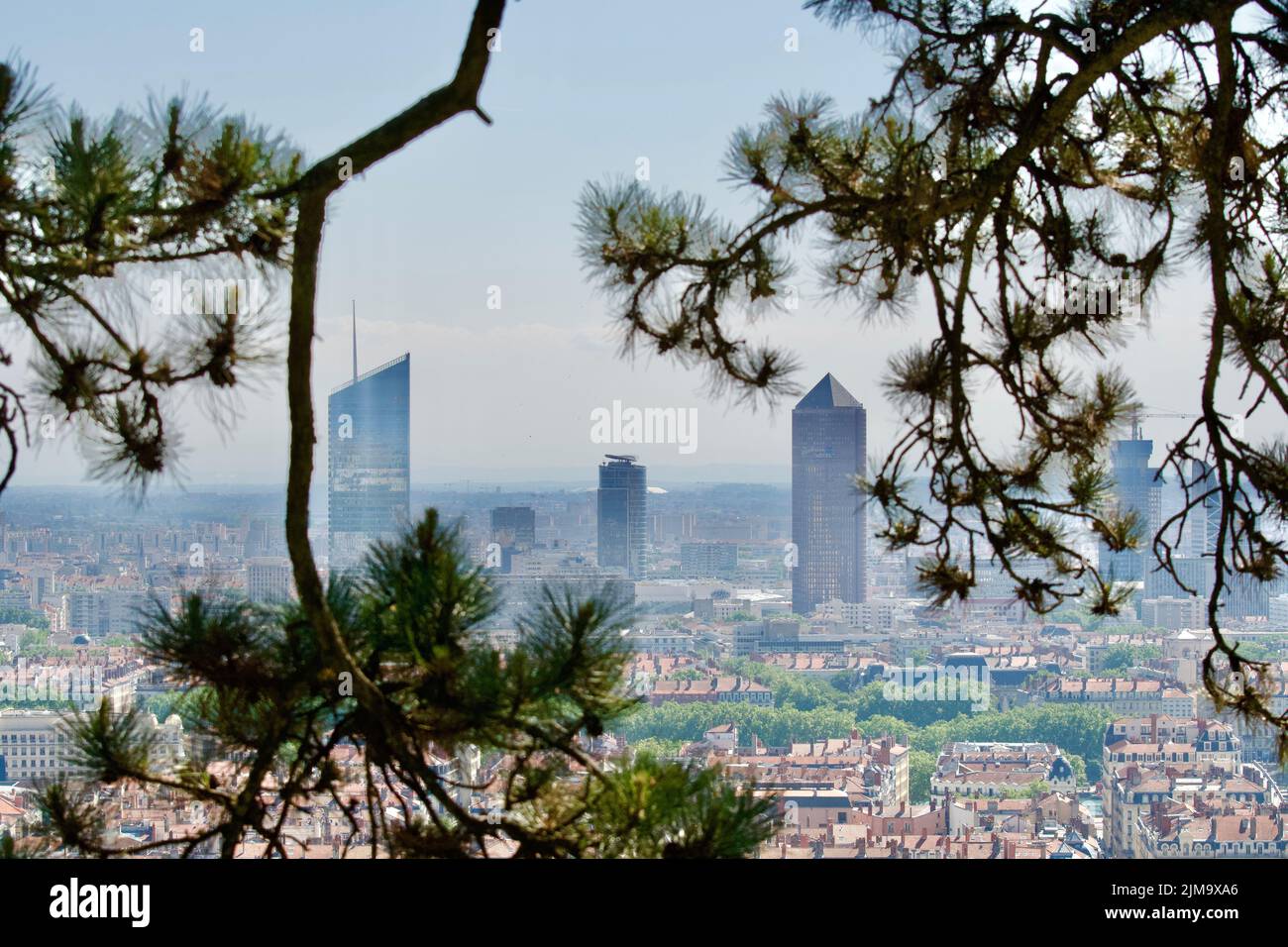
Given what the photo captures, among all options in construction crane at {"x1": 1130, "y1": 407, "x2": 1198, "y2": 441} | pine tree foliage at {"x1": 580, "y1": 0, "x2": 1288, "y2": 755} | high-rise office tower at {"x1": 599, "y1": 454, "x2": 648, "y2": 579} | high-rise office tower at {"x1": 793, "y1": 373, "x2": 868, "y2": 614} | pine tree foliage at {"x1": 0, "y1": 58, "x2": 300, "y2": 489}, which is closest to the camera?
pine tree foliage at {"x1": 0, "y1": 58, "x2": 300, "y2": 489}

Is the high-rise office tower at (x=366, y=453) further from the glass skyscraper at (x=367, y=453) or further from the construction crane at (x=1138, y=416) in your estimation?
the construction crane at (x=1138, y=416)

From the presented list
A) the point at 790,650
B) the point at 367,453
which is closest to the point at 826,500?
the point at 790,650

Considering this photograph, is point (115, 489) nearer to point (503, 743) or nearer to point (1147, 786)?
point (503, 743)

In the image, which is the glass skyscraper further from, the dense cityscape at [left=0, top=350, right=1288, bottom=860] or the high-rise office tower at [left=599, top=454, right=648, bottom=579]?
the high-rise office tower at [left=599, top=454, right=648, bottom=579]

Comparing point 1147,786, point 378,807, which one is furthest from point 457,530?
point 1147,786

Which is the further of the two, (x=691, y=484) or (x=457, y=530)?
(x=691, y=484)

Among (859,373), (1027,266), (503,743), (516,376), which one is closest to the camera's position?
(503,743)

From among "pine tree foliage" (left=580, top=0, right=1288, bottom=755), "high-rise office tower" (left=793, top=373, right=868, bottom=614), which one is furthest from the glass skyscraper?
"high-rise office tower" (left=793, top=373, right=868, bottom=614)
